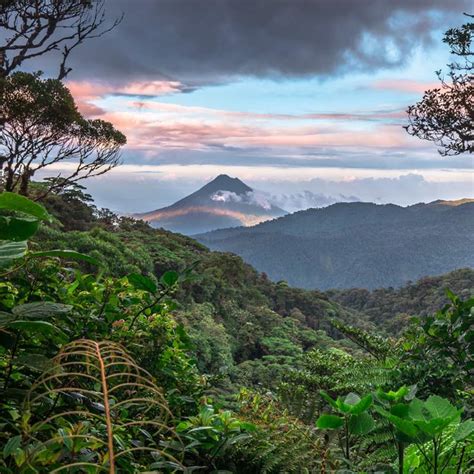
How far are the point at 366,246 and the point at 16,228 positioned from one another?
13091 cm

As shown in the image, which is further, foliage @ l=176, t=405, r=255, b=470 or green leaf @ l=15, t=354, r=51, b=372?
foliage @ l=176, t=405, r=255, b=470

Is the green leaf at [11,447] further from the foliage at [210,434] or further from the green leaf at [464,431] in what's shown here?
the green leaf at [464,431]

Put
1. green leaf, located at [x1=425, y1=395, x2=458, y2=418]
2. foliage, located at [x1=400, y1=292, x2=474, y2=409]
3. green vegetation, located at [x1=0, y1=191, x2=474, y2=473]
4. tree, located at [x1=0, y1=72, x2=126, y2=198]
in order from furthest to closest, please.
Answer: tree, located at [x1=0, y1=72, x2=126, y2=198] → foliage, located at [x1=400, y1=292, x2=474, y2=409] → green leaf, located at [x1=425, y1=395, x2=458, y2=418] → green vegetation, located at [x1=0, y1=191, x2=474, y2=473]

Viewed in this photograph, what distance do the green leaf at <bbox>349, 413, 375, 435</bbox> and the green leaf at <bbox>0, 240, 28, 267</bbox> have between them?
678mm

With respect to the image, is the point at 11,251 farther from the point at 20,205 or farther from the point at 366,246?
the point at 366,246

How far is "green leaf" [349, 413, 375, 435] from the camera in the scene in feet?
3.10

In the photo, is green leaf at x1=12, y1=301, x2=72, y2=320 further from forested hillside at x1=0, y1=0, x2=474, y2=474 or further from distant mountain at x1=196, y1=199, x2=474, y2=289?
distant mountain at x1=196, y1=199, x2=474, y2=289

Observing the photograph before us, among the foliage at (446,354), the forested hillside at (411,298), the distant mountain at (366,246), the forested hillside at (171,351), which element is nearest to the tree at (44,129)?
the forested hillside at (171,351)

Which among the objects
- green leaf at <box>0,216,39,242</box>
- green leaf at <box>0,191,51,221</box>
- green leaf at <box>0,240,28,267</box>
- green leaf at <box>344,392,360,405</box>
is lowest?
green leaf at <box>344,392,360,405</box>

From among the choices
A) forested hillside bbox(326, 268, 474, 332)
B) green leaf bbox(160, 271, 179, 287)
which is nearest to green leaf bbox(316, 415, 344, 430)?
green leaf bbox(160, 271, 179, 287)

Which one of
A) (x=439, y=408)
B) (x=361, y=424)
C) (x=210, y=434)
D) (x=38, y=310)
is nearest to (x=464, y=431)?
(x=439, y=408)

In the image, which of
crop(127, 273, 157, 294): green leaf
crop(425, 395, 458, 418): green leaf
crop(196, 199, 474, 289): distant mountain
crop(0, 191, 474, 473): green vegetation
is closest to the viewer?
crop(0, 191, 474, 473): green vegetation

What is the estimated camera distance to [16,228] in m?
0.92

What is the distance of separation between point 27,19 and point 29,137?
2513mm
